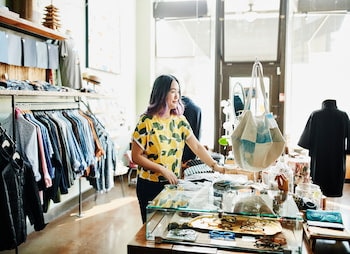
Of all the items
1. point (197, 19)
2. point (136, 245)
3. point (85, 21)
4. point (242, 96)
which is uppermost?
point (197, 19)

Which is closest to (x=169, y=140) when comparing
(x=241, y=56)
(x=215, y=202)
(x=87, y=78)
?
(x=215, y=202)

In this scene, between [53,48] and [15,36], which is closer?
[15,36]

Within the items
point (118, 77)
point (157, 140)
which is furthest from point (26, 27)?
point (118, 77)

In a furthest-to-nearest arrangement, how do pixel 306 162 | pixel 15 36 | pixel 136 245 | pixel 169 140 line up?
pixel 15 36, pixel 306 162, pixel 169 140, pixel 136 245

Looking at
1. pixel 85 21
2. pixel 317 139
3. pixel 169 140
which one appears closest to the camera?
pixel 169 140

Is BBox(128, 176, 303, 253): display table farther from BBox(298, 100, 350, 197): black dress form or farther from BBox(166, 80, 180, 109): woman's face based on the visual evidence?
BBox(298, 100, 350, 197): black dress form

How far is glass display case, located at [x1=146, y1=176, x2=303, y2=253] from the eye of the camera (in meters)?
1.48

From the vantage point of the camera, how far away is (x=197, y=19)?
628 cm

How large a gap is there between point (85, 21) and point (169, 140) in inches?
120

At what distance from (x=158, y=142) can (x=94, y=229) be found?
6.46 feet

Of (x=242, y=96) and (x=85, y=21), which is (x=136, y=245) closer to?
(x=242, y=96)

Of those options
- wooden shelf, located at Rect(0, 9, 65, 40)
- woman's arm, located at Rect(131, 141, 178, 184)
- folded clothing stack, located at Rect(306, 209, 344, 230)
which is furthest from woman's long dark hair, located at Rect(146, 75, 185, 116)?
wooden shelf, located at Rect(0, 9, 65, 40)

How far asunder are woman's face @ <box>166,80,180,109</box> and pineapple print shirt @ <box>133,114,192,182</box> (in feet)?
0.30

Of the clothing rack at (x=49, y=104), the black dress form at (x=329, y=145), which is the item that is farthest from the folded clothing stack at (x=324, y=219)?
the black dress form at (x=329, y=145)
